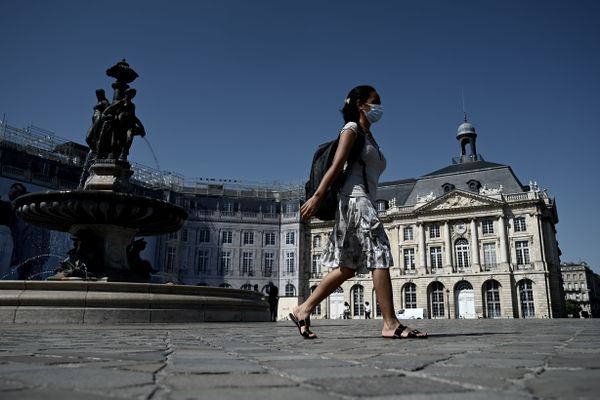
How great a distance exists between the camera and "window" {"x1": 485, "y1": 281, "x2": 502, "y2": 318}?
147 ft

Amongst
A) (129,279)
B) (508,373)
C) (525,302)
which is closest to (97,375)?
A: (508,373)

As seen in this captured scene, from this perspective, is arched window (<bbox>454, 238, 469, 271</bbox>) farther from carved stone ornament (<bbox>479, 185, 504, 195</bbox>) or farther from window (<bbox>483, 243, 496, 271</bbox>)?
carved stone ornament (<bbox>479, 185, 504, 195</bbox>)

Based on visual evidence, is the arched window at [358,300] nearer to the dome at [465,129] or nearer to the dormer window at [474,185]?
the dormer window at [474,185]

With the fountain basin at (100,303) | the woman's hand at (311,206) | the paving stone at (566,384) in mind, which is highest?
the woman's hand at (311,206)

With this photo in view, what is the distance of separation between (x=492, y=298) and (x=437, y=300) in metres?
5.15

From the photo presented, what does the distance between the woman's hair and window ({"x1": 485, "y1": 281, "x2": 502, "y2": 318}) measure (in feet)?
147

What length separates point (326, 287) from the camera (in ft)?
15.1

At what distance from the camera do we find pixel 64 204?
1036 centimetres

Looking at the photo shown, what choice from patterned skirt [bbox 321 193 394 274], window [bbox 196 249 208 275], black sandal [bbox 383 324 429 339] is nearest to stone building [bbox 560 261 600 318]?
window [bbox 196 249 208 275]

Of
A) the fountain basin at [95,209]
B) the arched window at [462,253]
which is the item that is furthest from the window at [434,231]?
the fountain basin at [95,209]

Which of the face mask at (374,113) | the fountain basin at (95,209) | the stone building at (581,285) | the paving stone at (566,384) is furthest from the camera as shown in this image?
the stone building at (581,285)

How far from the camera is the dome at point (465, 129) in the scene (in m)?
56.6

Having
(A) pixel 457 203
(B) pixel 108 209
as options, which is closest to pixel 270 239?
(A) pixel 457 203

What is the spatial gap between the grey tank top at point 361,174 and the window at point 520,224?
45.0 m
